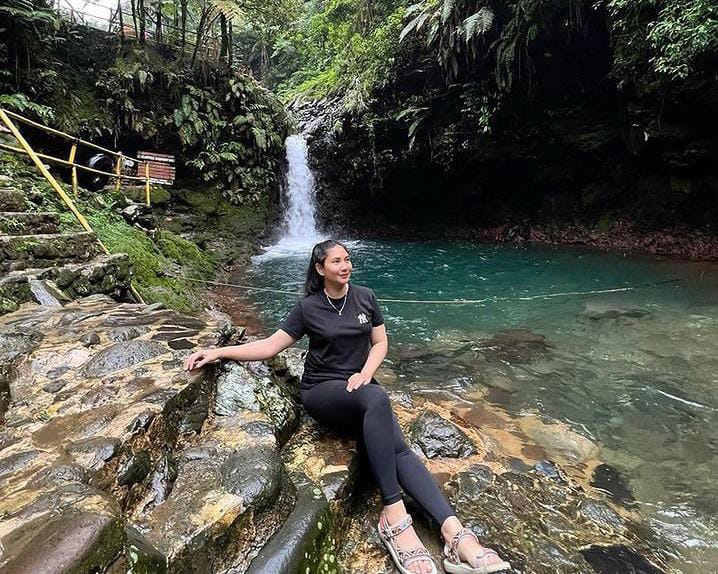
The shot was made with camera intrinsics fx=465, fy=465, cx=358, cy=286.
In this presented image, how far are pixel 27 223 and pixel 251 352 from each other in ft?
13.8

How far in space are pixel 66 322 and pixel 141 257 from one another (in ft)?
13.3

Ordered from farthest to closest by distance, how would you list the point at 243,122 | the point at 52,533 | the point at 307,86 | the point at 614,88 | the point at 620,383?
the point at 307,86
the point at 243,122
the point at 614,88
the point at 620,383
the point at 52,533

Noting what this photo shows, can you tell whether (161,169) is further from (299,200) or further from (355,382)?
(355,382)

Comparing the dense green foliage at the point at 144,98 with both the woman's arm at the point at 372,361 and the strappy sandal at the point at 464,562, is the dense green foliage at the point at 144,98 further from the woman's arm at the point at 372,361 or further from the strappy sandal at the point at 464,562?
A: the strappy sandal at the point at 464,562

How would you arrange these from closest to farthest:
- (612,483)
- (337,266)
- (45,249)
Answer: (337,266)
(612,483)
(45,249)

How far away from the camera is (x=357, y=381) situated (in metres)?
2.54

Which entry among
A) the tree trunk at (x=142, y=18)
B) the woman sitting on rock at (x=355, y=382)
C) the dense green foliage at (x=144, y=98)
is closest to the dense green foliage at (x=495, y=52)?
the dense green foliage at (x=144, y=98)

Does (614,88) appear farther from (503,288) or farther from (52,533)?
(52,533)

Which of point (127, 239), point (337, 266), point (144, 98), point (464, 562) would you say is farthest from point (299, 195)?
point (464, 562)

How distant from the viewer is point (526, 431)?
12.9ft

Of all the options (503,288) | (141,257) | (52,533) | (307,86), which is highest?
(307,86)

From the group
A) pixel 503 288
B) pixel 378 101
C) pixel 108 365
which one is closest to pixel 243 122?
pixel 378 101

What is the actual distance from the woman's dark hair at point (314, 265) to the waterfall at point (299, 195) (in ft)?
41.8

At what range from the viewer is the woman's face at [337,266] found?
2.66m
